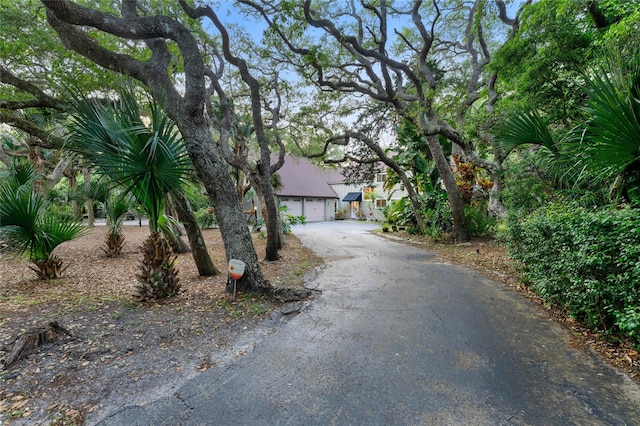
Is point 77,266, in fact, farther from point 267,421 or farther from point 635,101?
point 635,101

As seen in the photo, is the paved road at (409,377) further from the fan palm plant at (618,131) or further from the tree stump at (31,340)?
the fan palm plant at (618,131)

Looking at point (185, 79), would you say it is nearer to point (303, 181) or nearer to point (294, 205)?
point (294, 205)

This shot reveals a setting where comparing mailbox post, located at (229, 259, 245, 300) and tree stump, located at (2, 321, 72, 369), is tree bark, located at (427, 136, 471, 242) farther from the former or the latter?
tree stump, located at (2, 321, 72, 369)

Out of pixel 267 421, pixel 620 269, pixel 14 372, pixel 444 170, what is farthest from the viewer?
pixel 444 170

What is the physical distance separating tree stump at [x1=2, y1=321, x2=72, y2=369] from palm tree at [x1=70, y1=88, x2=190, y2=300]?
1.48m

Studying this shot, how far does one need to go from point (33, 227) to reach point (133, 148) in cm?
314

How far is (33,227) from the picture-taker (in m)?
4.95

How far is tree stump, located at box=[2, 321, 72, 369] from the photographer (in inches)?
104

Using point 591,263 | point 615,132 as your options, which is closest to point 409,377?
point 591,263

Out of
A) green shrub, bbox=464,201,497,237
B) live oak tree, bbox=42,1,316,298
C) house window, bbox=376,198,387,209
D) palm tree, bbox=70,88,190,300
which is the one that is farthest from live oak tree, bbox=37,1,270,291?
house window, bbox=376,198,387,209

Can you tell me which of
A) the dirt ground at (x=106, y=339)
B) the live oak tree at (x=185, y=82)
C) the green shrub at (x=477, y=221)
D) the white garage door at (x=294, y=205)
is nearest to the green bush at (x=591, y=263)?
the dirt ground at (x=106, y=339)

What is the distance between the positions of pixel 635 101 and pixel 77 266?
35.1 ft

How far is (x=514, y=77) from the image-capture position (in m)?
6.40

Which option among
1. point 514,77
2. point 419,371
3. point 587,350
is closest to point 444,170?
point 514,77
